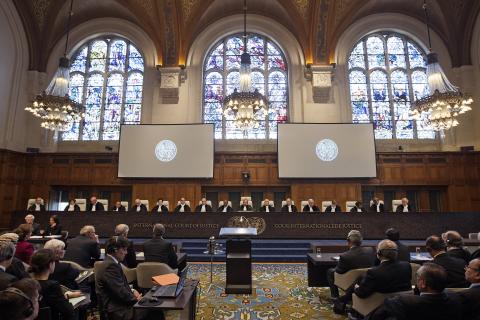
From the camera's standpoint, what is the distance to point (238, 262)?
208 inches

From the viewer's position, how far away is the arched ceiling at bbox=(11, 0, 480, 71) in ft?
39.5

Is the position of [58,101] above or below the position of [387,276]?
above

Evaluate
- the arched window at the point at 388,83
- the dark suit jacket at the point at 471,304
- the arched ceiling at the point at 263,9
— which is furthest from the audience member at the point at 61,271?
the arched window at the point at 388,83

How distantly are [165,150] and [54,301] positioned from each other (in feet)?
32.2

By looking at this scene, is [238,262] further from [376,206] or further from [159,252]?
[376,206]

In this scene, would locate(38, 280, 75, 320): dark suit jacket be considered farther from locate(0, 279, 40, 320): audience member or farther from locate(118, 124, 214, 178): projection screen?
locate(118, 124, 214, 178): projection screen

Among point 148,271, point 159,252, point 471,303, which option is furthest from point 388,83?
point 148,271

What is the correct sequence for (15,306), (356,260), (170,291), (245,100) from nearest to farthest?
(15,306) → (170,291) → (356,260) → (245,100)

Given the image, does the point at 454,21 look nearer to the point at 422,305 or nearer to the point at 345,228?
the point at 345,228

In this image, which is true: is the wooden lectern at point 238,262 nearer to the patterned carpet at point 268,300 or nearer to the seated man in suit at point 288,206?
the patterned carpet at point 268,300

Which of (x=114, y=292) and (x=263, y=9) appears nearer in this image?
(x=114, y=292)

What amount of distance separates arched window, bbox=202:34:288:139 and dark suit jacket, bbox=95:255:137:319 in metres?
10.1

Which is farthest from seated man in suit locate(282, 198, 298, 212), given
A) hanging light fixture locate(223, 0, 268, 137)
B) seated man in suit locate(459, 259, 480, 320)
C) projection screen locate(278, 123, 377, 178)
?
seated man in suit locate(459, 259, 480, 320)

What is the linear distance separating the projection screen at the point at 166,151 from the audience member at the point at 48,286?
30.6 ft
